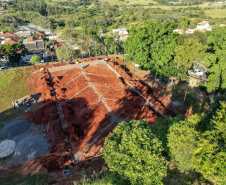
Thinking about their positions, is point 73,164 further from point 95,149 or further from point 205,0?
point 205,0

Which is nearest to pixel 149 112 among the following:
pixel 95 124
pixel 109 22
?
pixel 95 124

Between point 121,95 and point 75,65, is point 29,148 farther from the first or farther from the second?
point 75,65

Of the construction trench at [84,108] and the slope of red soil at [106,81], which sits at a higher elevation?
the slope of red soil at [106,81]

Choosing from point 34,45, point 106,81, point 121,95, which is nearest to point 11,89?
point 106,81

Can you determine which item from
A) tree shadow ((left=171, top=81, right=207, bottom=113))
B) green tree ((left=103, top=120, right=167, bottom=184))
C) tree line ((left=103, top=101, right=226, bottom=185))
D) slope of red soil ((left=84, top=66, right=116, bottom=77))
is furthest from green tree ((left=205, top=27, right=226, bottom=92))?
slope of red soil ((left=84, top=66, right=116, bottom=77))

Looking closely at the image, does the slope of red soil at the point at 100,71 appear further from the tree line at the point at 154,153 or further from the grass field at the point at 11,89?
the tree line at the point at 154,153

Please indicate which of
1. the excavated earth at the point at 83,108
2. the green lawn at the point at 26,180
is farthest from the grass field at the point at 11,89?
the green lawn at the point at 26,180
